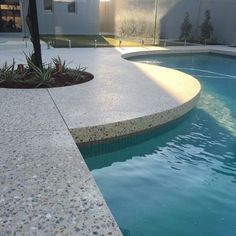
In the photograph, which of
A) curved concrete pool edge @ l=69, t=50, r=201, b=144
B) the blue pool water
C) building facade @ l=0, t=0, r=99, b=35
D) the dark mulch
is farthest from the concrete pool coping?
building facade @ l=0, t=0, r=99, b=35

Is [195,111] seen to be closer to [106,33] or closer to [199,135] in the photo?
[199,135]

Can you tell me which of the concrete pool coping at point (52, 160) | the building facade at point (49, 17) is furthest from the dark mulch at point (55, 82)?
the building facade at point (49, 17)

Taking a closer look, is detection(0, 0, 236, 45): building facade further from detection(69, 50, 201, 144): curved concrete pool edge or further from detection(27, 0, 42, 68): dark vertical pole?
detection(69, 50, 201, 144): curved concrete pool edge

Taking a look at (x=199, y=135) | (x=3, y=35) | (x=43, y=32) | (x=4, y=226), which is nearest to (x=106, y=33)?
(x=43, y=32)

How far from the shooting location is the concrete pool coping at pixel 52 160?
2.43m

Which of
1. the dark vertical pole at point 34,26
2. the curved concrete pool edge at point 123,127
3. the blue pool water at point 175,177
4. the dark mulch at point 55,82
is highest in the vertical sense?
the dark vertical pole at point 34,26

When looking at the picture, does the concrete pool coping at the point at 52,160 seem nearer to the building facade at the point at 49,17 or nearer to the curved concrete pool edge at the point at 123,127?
the curved concrete pool edge at the point at 123,127

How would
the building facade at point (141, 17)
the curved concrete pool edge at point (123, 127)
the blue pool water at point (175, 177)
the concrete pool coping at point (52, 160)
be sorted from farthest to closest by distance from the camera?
the building facade at point (141, 17) < the curved concrete pool edge at point (123, 127) < the blue pool water at point (175, 177) < the concrete pool coping at point (52, 160)

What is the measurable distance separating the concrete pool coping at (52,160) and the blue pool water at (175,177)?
52 cm

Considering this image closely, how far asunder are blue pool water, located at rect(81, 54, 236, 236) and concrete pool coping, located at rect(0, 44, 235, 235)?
20.3 inches

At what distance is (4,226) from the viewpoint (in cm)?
235

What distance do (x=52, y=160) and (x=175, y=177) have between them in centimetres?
193

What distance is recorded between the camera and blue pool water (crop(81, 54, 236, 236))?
11.6 ft

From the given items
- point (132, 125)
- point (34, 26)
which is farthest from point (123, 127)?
point (34, 26)
